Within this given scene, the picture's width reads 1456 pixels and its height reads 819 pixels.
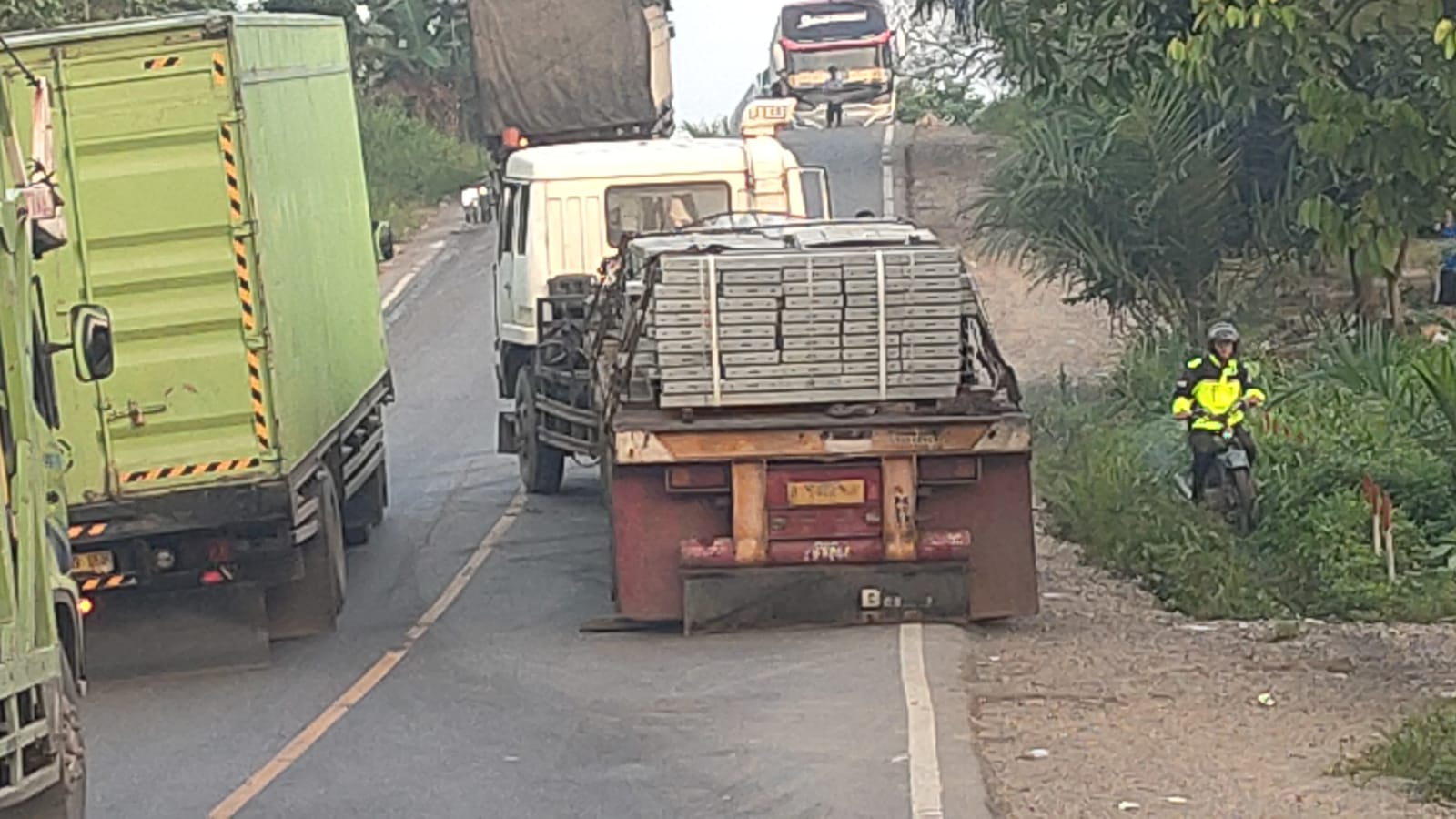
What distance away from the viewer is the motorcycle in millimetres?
17000

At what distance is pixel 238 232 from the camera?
Answer: 524 inches

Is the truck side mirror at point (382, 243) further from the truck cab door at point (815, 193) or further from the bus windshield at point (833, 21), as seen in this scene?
the bus windshield at point (833, 21)

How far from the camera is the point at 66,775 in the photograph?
8023 mm

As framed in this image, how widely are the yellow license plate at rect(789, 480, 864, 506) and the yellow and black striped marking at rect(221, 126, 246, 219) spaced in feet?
10.4

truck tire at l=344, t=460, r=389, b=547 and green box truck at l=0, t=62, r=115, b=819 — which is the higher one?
green box truck at l=0, t=62, r=115, b=819

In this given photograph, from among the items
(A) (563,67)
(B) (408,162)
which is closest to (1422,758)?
(A) (563,67)

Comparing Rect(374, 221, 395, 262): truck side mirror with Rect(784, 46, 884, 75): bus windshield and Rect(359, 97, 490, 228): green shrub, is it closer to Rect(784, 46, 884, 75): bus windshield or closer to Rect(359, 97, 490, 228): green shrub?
Rect(359, 97, 490, 228): green shrub

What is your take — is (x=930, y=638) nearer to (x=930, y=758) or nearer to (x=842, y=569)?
(x=842, y=569)

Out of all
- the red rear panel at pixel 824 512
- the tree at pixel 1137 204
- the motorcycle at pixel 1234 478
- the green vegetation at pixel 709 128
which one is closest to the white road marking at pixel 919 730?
the red rear panel at pixel 824 512

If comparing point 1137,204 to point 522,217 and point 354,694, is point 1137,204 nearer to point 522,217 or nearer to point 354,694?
point 522,217

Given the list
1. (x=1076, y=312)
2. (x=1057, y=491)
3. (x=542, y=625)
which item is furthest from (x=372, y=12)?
(x=542, y=625)

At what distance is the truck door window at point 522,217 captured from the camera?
19.4 metres

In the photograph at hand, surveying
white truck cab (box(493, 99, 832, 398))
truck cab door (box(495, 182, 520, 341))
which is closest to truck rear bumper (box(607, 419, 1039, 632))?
white truck cab (box(493, 99, 832, 398))

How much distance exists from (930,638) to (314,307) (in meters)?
4.08
